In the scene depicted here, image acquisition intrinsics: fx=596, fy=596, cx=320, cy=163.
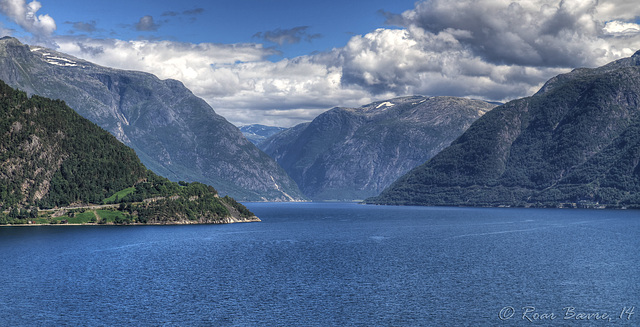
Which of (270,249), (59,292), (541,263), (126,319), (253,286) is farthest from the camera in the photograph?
(270,249)

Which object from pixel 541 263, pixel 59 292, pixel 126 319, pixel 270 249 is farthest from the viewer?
pixel 270 249

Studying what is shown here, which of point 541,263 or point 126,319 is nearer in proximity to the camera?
point 126,319

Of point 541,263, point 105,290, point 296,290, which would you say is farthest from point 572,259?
point 105,290

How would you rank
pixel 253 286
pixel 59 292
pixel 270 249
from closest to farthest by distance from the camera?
pixel 59 292 → pixel 253 286 → pixel 270 249

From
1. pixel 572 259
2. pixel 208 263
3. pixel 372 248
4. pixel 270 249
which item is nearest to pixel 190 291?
pixel 208 263

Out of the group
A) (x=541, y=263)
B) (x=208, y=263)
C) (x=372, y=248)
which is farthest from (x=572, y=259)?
(x=208, y=263)

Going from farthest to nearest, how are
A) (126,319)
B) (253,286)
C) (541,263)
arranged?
(541,263) < (253,286) < (126,319)

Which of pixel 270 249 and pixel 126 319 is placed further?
pixel 270 249

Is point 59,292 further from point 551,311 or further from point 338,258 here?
point 551,311

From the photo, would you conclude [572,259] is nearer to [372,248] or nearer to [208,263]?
[372,248]
